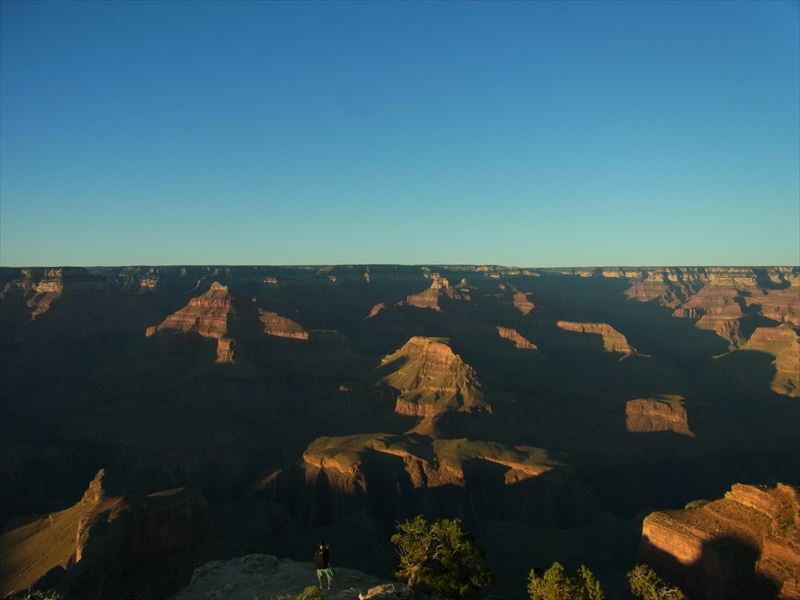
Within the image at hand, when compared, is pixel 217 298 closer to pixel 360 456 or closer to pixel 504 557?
pixel 360 456

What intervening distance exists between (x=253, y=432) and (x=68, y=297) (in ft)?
287

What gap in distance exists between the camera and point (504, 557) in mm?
65750

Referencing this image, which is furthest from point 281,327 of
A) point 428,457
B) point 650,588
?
point 650,588

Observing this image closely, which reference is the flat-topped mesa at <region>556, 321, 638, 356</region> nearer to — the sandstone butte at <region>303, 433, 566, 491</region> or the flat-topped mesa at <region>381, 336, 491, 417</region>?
the flat-topped mesa at <region>381, 336, 491, 417</region>

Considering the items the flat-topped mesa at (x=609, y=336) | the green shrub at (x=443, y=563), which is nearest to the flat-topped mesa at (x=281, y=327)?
Result: the flat-topped mesa at (x=609, y=336)

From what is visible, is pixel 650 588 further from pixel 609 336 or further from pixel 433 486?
pixel 609 336

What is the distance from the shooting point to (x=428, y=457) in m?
92.8

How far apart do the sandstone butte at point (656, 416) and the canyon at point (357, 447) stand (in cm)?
36

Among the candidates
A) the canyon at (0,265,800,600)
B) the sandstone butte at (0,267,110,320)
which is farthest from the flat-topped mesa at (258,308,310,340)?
the sandstone butte at (0,267,110,320)

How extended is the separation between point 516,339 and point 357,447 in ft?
294

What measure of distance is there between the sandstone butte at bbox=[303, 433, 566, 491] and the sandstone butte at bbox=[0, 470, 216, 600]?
36678mm

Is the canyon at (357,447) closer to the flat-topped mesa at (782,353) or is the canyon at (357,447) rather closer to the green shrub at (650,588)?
the flat-topped mesa at (782,353)

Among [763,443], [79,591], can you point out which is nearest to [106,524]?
[79,591]

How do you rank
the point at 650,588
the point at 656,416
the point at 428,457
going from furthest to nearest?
the point at 656,416
the point at 428,457
the point at 650,588
